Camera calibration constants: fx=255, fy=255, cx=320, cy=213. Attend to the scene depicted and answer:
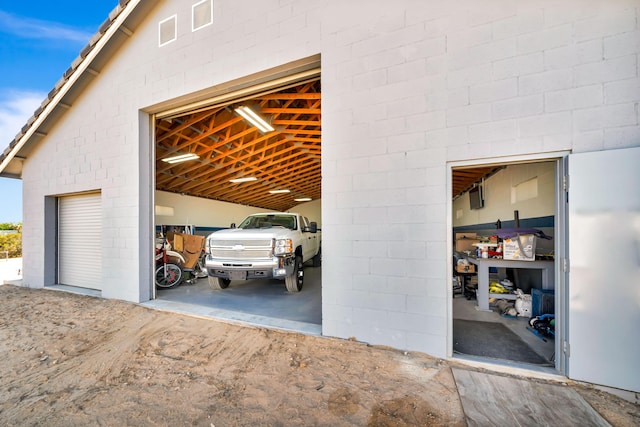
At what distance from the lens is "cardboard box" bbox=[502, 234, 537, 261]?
418 cm

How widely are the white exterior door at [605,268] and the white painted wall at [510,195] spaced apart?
3.41ft

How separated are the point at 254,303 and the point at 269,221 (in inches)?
90.5

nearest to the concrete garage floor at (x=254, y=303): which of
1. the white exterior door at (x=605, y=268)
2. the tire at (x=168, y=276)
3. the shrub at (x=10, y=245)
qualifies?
the tire at (x=168, y=276)

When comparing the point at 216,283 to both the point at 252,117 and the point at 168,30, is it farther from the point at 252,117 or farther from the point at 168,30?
the point at 168,30

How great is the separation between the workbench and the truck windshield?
414cm

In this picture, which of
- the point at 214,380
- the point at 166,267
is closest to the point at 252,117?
the point at 166,267

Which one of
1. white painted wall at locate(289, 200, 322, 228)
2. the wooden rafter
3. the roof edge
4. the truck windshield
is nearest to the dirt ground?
the truck windshield

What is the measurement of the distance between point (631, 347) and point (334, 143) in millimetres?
3713

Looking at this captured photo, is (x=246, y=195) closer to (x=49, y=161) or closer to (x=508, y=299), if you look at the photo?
(x=49, y=161)

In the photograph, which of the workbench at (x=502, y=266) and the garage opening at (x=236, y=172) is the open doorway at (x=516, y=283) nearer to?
the workbench at (x=502, y=266)

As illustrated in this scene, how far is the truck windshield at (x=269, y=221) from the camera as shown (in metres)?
6.58

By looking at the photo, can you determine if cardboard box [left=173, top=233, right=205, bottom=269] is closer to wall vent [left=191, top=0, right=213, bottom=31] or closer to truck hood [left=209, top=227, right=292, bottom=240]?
truck hood [left=209, top=227, right=292, bottom=240]

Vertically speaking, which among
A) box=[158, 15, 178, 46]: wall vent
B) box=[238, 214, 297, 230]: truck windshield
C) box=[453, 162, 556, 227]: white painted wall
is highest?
box=[158, 15, 178, 46]: wall vent

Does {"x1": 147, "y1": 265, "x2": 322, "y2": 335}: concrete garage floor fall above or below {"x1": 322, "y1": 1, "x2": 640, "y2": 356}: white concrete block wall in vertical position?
below
